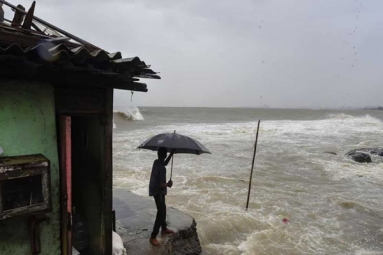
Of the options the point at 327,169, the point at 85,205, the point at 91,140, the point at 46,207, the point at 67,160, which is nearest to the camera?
the point at 46,207

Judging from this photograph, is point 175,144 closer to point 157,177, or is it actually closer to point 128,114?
point 157,177

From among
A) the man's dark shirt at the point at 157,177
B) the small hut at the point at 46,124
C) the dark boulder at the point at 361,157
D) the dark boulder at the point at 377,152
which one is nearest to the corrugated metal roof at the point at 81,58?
the small hut at the point at 46,124

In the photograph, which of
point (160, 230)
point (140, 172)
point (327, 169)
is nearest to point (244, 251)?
point (160, 230)

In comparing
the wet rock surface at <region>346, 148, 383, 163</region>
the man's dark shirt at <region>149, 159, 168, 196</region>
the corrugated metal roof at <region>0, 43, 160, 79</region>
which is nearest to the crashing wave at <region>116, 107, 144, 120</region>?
the wet rock surface at <region>346, 148, 383, 163</region>

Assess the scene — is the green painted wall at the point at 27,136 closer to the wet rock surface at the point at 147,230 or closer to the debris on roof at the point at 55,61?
the debris on roof at the point at 55,61

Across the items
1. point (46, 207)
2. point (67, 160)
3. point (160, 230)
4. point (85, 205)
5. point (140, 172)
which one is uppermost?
point (67, 160)

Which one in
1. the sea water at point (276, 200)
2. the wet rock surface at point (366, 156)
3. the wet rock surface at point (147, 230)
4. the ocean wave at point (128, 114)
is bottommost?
the ocean wave at point (128, 114)

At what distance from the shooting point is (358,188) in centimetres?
1284

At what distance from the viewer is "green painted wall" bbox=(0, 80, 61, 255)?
129 inches

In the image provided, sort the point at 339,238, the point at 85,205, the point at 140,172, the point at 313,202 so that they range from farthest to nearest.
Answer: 1. the point at 140,172
2. the point at 313,202
3. the point at 339,238
4. the point at 85,205

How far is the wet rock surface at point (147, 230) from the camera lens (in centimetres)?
561

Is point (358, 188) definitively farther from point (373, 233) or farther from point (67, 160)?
point (67, 160)

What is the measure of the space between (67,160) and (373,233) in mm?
8498

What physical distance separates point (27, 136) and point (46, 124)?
9.5 inches
